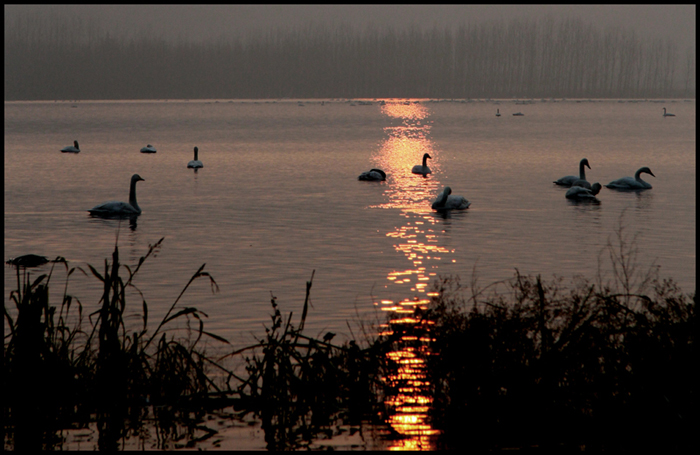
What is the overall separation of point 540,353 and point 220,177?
3768 cm

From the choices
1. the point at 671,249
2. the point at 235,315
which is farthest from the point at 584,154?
the point at 235,315

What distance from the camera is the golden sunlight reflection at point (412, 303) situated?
26.0 ft

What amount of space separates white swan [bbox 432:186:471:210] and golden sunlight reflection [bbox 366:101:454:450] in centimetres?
41

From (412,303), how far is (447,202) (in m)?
16.2

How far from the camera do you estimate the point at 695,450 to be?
6781 millimetres

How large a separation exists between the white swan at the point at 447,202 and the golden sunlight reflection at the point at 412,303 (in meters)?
0.41

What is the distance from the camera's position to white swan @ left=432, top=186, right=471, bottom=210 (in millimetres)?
28203

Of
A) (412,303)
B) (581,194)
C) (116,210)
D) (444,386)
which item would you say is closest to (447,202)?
(581,194)

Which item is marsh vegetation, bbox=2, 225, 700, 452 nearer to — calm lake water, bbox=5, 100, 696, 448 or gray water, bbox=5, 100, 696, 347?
calm lake water, bbox=5, 100, 696, 448

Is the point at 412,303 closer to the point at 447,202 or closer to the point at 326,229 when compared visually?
the point at 326,229

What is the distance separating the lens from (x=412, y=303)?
1254cm

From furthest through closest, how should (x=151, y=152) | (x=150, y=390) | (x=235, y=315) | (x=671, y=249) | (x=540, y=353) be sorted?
(x=151, y=152) → (x=671, y=249) → (x=235, y=315) → (x=150, y=390) → (x=540, y=353)

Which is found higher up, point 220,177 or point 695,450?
point 220,177

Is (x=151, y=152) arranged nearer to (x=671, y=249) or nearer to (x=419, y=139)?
(x=419, y=139)
